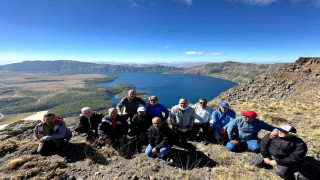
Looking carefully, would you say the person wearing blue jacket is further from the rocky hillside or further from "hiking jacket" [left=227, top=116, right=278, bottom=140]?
the rocky hillside

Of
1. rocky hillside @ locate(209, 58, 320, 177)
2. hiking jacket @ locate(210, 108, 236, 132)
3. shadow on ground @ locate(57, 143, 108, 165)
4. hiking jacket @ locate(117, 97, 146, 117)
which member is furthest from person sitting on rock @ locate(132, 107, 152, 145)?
rocky hillside @ locate(209, 58, 320, 177)

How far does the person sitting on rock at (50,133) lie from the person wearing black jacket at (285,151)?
8.32 metres

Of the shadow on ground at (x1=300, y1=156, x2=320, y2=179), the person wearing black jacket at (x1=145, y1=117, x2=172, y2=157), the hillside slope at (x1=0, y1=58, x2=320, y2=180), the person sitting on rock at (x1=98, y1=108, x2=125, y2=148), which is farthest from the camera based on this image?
the person sitting on rock at (x1=98, y1=108, x2=125, y2=148)

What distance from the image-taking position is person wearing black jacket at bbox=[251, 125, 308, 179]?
14.1 feet

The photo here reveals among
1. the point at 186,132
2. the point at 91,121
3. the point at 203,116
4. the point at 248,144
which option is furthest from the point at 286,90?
the point at 91,121

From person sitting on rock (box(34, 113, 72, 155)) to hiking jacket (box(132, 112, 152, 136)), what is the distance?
3.15 m

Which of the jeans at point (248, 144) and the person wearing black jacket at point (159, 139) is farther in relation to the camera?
the jeans at point (248, 144)

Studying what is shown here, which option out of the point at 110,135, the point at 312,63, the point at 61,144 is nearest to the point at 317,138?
the point at 110,135

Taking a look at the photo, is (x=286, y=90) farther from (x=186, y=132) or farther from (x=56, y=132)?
(x=56, y=132)

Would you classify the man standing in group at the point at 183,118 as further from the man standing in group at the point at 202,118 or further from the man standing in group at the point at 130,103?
the man standing in group at the point at 130,103

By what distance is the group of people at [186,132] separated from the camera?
458 cm

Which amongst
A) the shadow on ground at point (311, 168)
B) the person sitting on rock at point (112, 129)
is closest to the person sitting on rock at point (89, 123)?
the person sitting on rock at point (112, 129)

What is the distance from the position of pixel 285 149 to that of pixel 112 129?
668cm

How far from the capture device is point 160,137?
18.7ft
